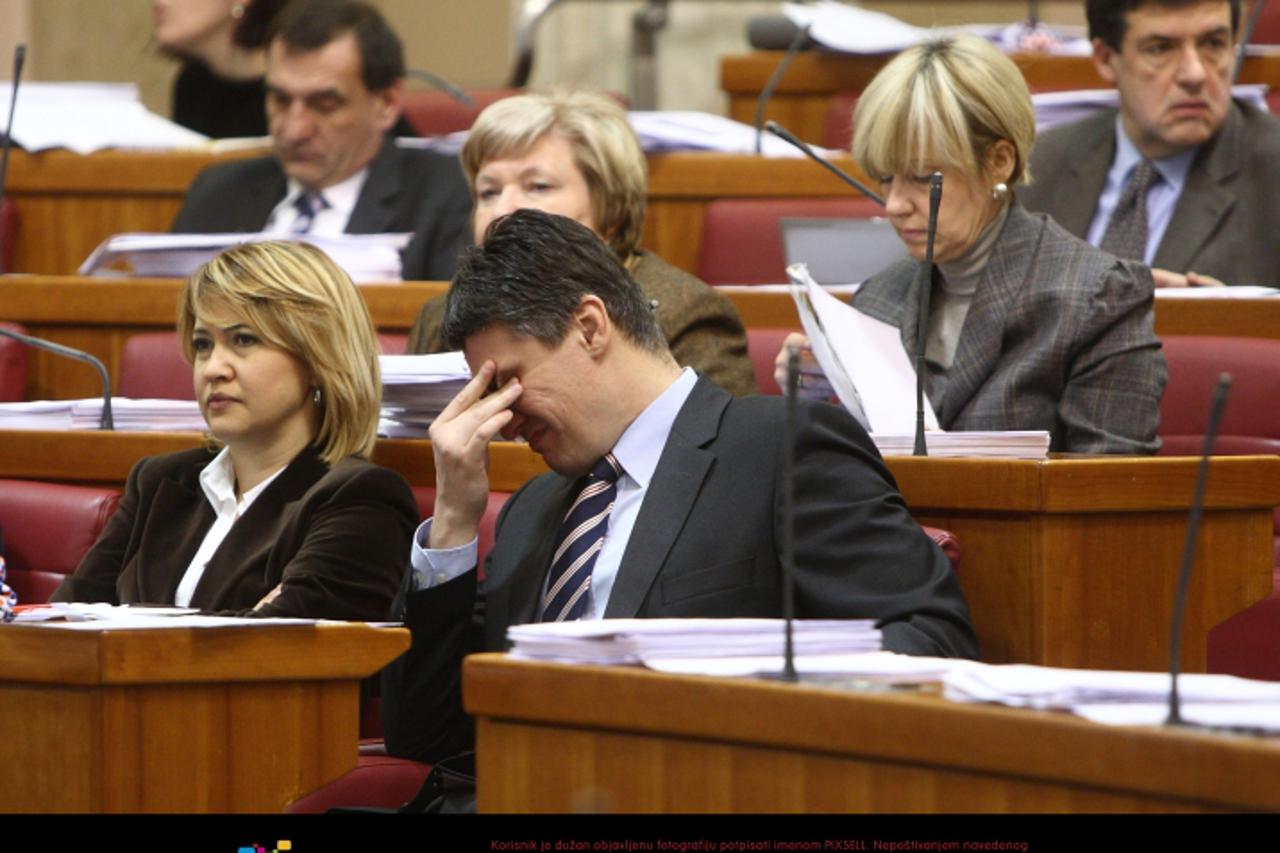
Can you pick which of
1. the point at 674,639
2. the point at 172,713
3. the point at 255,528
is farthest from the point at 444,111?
the point at 674,639

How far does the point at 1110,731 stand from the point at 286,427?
1.27m

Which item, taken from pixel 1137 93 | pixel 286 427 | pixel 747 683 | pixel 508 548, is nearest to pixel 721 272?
pixel 1137 93

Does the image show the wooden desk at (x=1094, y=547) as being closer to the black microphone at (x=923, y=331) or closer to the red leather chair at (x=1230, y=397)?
the black microphone at (x=923, y=331)

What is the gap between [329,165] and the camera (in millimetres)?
3209

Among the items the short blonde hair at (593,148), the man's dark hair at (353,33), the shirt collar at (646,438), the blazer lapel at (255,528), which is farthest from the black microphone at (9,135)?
the shirt collar at (646,438)

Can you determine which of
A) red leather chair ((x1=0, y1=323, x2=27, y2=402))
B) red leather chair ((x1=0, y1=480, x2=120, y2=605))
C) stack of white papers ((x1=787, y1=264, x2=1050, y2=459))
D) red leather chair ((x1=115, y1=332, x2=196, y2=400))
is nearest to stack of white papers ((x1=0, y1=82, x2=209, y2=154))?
red leather chair ((x1=0, y1=323, x2=27, y2=402))

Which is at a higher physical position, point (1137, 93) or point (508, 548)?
point (1137, 93)

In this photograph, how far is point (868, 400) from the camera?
6.42 feet

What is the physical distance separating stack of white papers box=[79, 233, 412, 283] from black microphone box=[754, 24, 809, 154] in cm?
70

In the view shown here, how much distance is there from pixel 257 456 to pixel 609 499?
538mm

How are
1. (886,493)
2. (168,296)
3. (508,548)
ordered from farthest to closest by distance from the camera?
1. (168,296)
2. (508,548)
3. (886,493)

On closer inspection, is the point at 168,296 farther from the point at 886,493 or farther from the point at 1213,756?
the point at 1213,756

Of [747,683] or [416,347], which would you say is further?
[416,347]

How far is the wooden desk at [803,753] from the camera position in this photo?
1.09m
